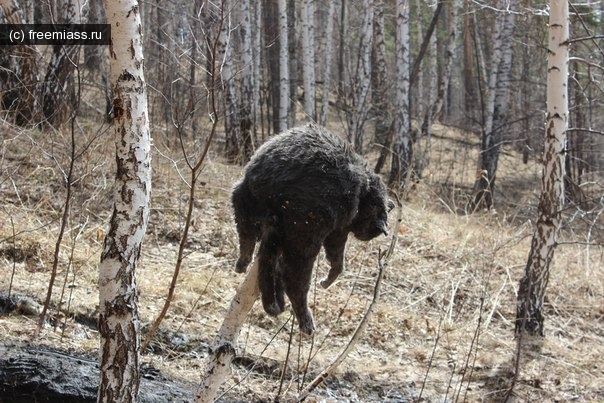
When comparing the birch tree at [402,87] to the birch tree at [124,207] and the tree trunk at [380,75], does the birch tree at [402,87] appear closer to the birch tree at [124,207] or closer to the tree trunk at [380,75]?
the tree trunk at [380,75]

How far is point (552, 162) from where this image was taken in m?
6.47

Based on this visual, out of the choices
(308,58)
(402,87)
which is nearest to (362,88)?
(402,87)

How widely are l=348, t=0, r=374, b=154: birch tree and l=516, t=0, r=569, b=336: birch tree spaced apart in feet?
15.8

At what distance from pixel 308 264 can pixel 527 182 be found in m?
15.8

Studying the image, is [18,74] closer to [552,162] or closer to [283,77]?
[283,77]

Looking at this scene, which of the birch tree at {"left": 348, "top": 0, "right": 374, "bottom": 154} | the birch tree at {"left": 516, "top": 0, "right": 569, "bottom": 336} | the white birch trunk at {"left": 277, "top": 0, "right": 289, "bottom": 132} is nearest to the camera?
the birch tree at {"left": 516, "top": 0, "right": 569, "bottom": 336}

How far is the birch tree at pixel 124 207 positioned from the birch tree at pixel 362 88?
25.8 feet

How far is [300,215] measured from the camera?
343cm

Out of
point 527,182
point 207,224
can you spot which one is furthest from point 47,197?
point 527,182

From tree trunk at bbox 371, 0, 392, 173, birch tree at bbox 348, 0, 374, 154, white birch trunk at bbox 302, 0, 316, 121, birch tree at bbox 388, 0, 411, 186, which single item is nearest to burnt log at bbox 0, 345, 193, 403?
birch tree at bbox 348, 0, 374, 154

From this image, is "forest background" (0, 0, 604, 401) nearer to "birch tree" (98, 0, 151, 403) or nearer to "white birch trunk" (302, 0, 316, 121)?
"birch tree" (98, 0, 151, 403)

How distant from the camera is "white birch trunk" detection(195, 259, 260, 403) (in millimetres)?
3537

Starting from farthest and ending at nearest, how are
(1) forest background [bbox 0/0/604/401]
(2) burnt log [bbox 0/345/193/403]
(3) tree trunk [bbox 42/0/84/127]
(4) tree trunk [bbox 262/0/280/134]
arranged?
(4) tree trunk [bbox 262/0/280/134] → (3) tree trunk [bbox 42/0/84/127] → (1) forest background [bbox 0/0/604/401] → (2) burnt log [bbox 0/345/193/403]

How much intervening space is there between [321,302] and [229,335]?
331 centimetres
